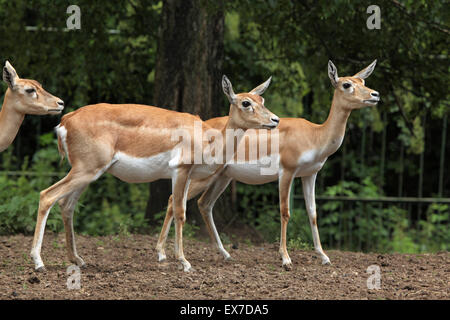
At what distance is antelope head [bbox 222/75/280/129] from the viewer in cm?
671

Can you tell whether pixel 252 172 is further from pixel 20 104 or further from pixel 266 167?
pixel 20 104

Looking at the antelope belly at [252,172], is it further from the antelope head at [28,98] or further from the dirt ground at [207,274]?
the antelope head at [28,98]

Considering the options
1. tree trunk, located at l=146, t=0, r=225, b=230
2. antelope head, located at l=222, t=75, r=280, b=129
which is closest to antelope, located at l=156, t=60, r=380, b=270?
antelope head, located at l=222, t=75, r=280, b=129

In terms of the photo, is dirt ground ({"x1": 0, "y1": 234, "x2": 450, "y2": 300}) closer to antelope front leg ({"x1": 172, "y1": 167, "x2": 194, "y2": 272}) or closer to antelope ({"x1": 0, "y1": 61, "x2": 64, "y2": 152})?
antelope front leg ({"x1": 172, "y1": 167, "x2": 194, "y2": 272})

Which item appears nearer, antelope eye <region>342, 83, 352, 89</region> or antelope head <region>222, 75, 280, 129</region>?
antelope head <region>222, 75, 280, 129</region>

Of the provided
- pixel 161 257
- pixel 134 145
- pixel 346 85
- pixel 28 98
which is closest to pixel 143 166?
pixel 134 145

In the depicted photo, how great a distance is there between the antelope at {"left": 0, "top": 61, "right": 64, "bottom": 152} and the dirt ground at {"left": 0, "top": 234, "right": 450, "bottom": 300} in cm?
130

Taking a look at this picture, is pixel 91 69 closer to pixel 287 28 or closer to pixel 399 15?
pixel 287 28

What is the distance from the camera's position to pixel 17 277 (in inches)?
240

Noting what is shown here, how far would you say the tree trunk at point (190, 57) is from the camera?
9.00 m

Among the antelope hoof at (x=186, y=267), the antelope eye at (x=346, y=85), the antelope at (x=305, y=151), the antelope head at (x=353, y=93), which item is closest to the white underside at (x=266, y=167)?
the antelope at (x=305, y=151)

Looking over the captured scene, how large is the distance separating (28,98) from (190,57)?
2.94 metres

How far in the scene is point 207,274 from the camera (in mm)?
6438

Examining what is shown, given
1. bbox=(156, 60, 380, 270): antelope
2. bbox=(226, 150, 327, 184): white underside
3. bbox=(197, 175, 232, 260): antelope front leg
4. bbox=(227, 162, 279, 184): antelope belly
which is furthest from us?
bbox=(197, 175, 232, 260): antelope front leg
